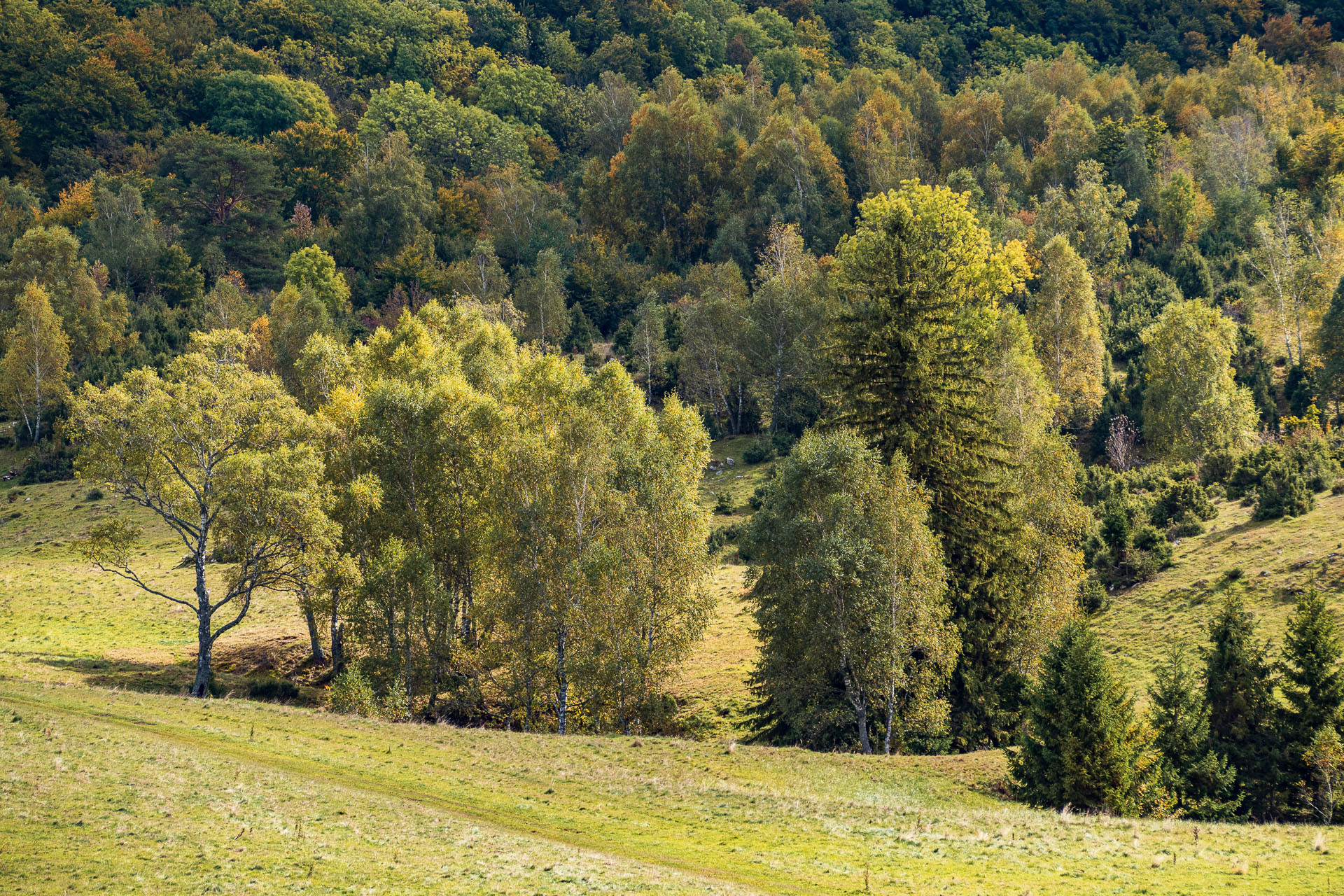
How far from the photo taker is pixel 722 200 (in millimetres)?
128750

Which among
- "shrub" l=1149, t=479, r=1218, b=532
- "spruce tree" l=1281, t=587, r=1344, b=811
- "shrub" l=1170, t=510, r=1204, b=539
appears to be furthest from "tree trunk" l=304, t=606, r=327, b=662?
"shrub" l=1170, t=510, r=1204, b=539

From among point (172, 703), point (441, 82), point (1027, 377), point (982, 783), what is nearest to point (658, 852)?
point (982, 783)

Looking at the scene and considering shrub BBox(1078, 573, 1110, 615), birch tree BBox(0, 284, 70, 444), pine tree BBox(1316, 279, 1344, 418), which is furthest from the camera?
birch tree BBox(0, 284, 70, 444)

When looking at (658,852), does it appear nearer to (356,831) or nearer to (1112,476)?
(356,831)

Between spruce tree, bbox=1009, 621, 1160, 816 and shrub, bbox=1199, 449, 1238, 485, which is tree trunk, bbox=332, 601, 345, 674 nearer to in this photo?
spruce tree, bbox=1009, 621, 1160, 816

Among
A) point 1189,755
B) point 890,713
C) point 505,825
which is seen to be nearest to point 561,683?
point 890,713

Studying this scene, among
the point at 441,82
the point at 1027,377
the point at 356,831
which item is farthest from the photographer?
the point at 441,82

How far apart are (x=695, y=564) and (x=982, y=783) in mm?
16857

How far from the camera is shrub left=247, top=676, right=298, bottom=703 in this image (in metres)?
50.0

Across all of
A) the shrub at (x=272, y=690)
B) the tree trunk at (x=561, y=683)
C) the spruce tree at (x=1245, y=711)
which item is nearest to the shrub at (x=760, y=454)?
the tree trunk at (x=561, y=683)

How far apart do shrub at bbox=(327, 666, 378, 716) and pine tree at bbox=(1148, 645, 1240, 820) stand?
1218 inches

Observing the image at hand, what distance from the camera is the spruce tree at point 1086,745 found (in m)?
33.3

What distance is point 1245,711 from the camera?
35438mm

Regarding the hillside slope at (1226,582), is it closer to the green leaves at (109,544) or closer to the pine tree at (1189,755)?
the pine tree at (1189,755)
